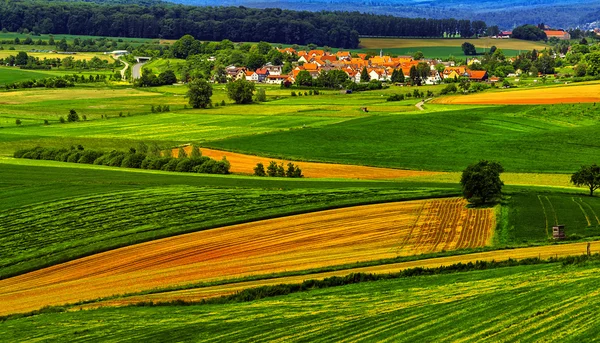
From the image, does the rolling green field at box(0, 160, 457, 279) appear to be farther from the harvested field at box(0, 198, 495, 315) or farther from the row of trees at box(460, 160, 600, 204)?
the row of trees at box(460, 160, 600, 204)

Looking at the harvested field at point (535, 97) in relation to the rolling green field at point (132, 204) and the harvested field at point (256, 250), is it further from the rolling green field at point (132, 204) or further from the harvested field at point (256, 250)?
the harvested field at point (256, 250)

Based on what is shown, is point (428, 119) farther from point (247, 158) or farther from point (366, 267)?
point (366, 267)

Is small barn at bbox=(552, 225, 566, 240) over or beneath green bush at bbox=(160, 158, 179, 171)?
over

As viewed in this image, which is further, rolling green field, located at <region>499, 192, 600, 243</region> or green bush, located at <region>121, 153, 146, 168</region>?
green bush, located at <region>121, 153, 146, 168</region>

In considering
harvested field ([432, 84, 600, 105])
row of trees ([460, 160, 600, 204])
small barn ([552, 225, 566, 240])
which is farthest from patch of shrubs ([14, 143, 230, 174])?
harvested field ([432, 84, 600, 105])

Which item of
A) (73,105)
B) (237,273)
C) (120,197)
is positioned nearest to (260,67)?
(73,105)

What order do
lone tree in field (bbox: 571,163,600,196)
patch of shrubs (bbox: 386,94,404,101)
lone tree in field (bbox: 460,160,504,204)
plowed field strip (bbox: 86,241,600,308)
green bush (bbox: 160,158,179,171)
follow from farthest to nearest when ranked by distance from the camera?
patch of shrubs (bbox: 386,94,404,101) → green bush (bbox: 160,158,179,171) → lone tree in field (bbox: 571,163,600,196) → lone tree in field (bbox: 460,160,504,204) → plowed field strip (bbox: 86,241,600,308)

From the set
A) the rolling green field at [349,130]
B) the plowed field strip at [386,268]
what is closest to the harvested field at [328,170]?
the rolling green field at [349,130]
